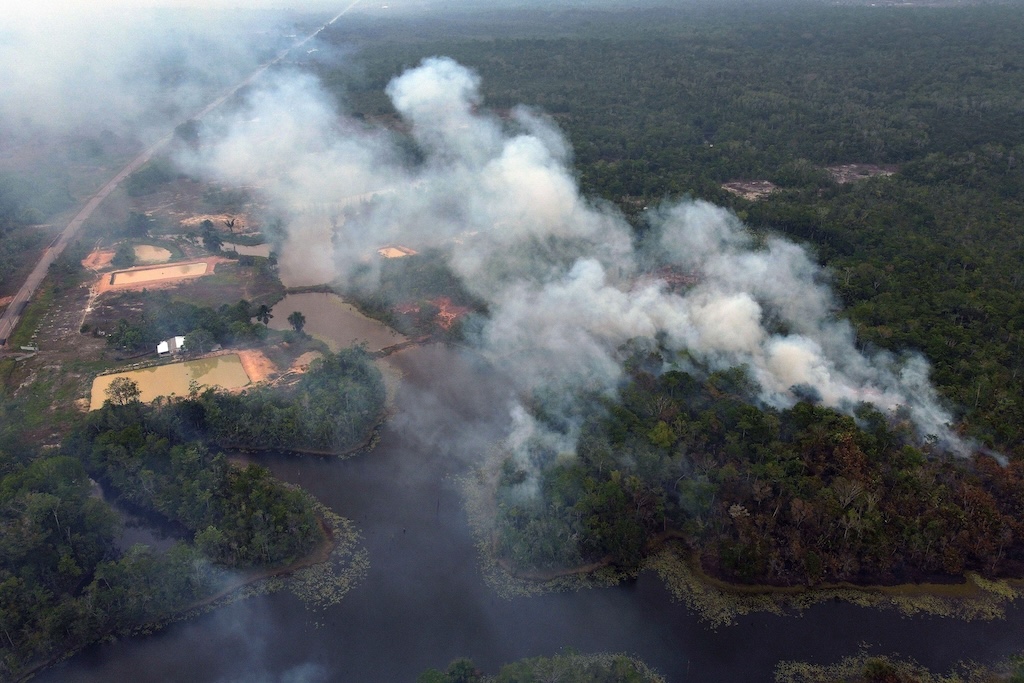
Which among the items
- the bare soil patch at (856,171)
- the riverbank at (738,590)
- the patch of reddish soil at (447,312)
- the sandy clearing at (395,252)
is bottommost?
the riverbank at (738,590)

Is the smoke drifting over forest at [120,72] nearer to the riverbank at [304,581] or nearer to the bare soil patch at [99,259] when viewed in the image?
the bare soil patch at [99,259]

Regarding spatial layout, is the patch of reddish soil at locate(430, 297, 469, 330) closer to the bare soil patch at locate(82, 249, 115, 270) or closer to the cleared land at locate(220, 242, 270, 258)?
the cleared land at locate(220, 242, 270, 258)

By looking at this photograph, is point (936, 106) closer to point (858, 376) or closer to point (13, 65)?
point (858, 376)

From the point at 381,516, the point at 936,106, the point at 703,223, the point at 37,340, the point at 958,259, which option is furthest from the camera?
the point at 936,106

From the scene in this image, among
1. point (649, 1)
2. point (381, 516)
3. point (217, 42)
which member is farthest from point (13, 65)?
point (649, 1)

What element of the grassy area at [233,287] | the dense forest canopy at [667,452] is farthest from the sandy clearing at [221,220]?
the dense forest canopy at [667,452]

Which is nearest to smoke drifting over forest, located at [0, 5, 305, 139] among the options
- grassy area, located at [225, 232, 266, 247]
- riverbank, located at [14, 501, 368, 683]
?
grassy area, located at [225, 232, 266, 247]
